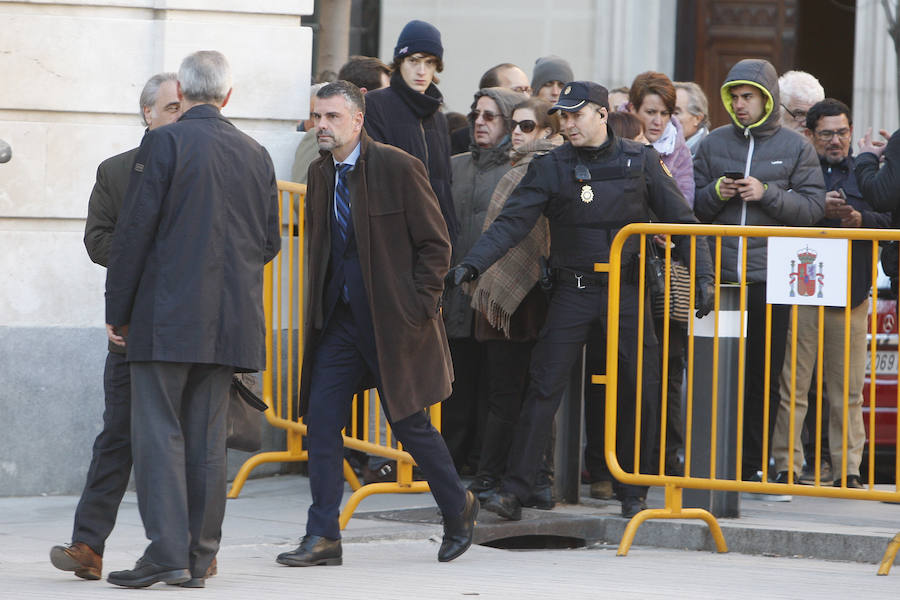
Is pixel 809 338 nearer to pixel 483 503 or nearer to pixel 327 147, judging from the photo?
pixel 483 503

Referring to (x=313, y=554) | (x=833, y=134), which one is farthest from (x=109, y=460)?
(x=833, y=134)

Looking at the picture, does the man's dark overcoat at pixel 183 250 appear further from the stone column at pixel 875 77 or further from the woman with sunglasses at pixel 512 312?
the stone column at pixel 875 77

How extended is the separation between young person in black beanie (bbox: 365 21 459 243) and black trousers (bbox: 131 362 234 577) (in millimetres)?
2428

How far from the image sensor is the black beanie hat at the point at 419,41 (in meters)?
8.56

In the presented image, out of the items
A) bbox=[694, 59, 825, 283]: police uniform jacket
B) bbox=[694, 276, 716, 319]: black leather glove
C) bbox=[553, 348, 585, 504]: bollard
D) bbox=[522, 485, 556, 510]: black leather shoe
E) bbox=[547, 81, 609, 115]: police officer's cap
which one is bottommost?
bbox=[522, 485, 556, 510]: black leather shoe

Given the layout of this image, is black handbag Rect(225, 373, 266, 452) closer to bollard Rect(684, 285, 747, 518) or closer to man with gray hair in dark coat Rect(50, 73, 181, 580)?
man with gray hair in dark coat Rect(50, 73, 181, 580)

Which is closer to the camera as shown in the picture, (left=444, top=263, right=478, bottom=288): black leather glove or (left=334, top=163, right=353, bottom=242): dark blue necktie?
(left=334, top=163, right=353, bottom=242): dark blue necktie

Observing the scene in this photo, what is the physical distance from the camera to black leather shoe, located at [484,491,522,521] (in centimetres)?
779

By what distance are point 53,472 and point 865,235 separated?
411 cm

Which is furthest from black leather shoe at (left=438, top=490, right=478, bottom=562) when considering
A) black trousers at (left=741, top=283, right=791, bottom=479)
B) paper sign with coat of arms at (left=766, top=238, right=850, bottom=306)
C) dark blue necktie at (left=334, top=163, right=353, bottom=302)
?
black trousers at (left=741, top=283, right=791, bottom=479)

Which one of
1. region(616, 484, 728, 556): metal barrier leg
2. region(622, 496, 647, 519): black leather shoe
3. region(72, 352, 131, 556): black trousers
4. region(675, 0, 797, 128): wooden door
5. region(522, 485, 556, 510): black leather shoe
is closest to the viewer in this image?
region(72, 352, 131, 556): black trousers

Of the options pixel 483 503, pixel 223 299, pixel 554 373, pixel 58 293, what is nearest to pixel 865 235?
pixel 554 373

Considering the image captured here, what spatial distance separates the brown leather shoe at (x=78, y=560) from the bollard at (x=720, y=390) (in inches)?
109

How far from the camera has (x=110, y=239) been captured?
658cm
